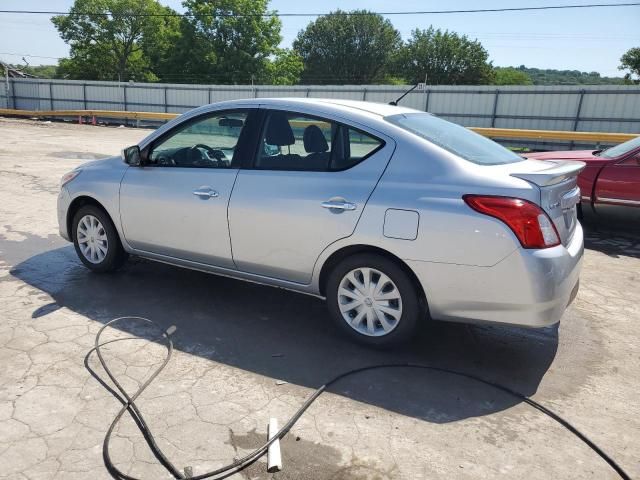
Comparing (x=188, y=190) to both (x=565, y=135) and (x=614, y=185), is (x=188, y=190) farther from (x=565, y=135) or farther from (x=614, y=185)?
(x=565, y=135)

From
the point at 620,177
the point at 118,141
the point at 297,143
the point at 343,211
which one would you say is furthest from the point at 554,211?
the point at 118,141

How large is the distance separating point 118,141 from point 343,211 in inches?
705

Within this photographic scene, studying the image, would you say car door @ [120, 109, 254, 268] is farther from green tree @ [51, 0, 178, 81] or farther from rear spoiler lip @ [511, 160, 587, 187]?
green tree @ [51, 0, 178, 81]

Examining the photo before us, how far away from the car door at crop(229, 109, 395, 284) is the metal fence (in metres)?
21.1

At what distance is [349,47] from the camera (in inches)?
2803

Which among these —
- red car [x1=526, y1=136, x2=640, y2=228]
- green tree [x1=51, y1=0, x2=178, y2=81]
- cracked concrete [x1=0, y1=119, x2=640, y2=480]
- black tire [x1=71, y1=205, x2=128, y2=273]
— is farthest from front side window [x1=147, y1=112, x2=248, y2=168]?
green tree [x1=51, y1=0, x2=178, y2=81]

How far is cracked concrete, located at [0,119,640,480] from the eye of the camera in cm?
259

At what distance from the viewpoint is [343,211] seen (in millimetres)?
3584

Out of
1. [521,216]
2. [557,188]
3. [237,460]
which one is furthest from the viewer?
[557,188]

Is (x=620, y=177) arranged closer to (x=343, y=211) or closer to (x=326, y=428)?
(x=343, y=211)

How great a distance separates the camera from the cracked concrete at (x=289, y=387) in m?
2.59

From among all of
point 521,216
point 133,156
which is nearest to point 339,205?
point 521,216

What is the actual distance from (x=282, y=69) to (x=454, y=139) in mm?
53517

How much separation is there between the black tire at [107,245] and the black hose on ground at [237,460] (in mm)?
1179
